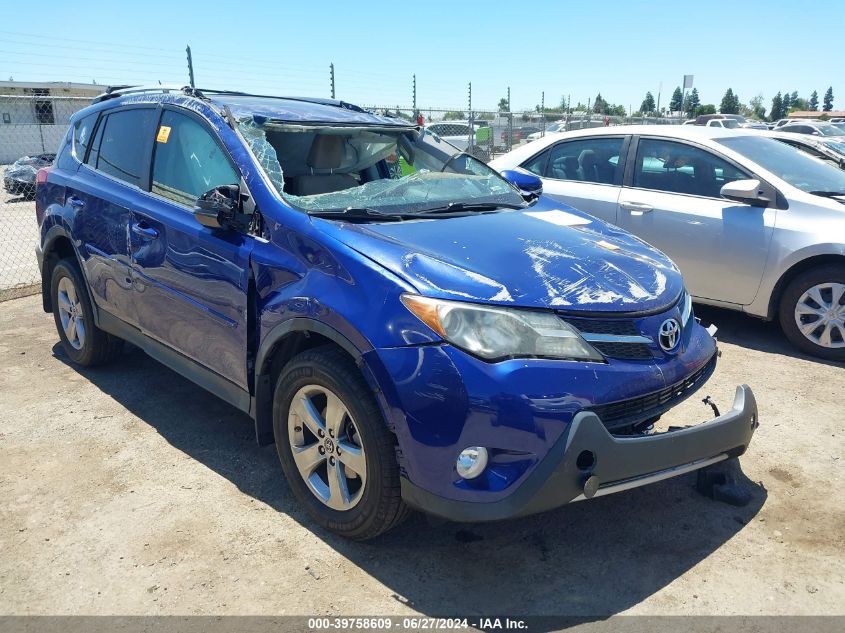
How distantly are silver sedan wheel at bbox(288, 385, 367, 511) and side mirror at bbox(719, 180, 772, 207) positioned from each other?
380cm

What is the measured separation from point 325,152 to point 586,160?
324 centimetres

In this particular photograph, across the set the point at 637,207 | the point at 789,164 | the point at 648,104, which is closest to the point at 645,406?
the point at 637,207

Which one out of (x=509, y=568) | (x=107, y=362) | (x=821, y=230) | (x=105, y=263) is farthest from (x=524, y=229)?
(x=107, y=362)

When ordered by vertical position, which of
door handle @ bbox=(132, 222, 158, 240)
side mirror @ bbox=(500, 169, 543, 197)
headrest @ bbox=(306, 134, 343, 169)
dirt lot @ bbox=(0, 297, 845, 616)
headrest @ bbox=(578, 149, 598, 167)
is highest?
headrest @ bbox=(306, 134, 343, 169)

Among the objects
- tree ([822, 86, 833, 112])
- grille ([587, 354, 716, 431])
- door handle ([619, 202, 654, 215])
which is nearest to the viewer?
grille ([587, 354, 716, 431])

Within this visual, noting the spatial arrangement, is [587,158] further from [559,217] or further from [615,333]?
[615,333]

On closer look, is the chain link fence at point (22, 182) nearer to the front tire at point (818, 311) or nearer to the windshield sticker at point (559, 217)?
the windshield sticker at point (559, 217)

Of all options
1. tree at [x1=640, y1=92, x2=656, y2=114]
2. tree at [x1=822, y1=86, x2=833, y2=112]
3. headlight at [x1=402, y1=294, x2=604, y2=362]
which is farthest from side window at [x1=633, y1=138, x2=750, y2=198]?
A: tree at [x1=822, y1=86, x2=833, y2=112]

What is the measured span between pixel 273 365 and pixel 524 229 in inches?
51.6

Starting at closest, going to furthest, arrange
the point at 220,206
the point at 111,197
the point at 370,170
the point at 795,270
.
→ the point at 220,206 → the point at 370,170 → the point at 111,197 → the point at 795,270

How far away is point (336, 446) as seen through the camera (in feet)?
9.28

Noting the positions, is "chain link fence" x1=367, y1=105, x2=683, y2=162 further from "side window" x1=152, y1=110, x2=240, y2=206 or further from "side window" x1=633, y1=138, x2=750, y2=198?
"side window" x1=152, y1=110, x2=240, y2=206

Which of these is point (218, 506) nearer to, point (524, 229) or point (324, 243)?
point (324, 243)

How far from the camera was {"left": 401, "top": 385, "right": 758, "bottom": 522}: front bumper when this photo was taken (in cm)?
242
